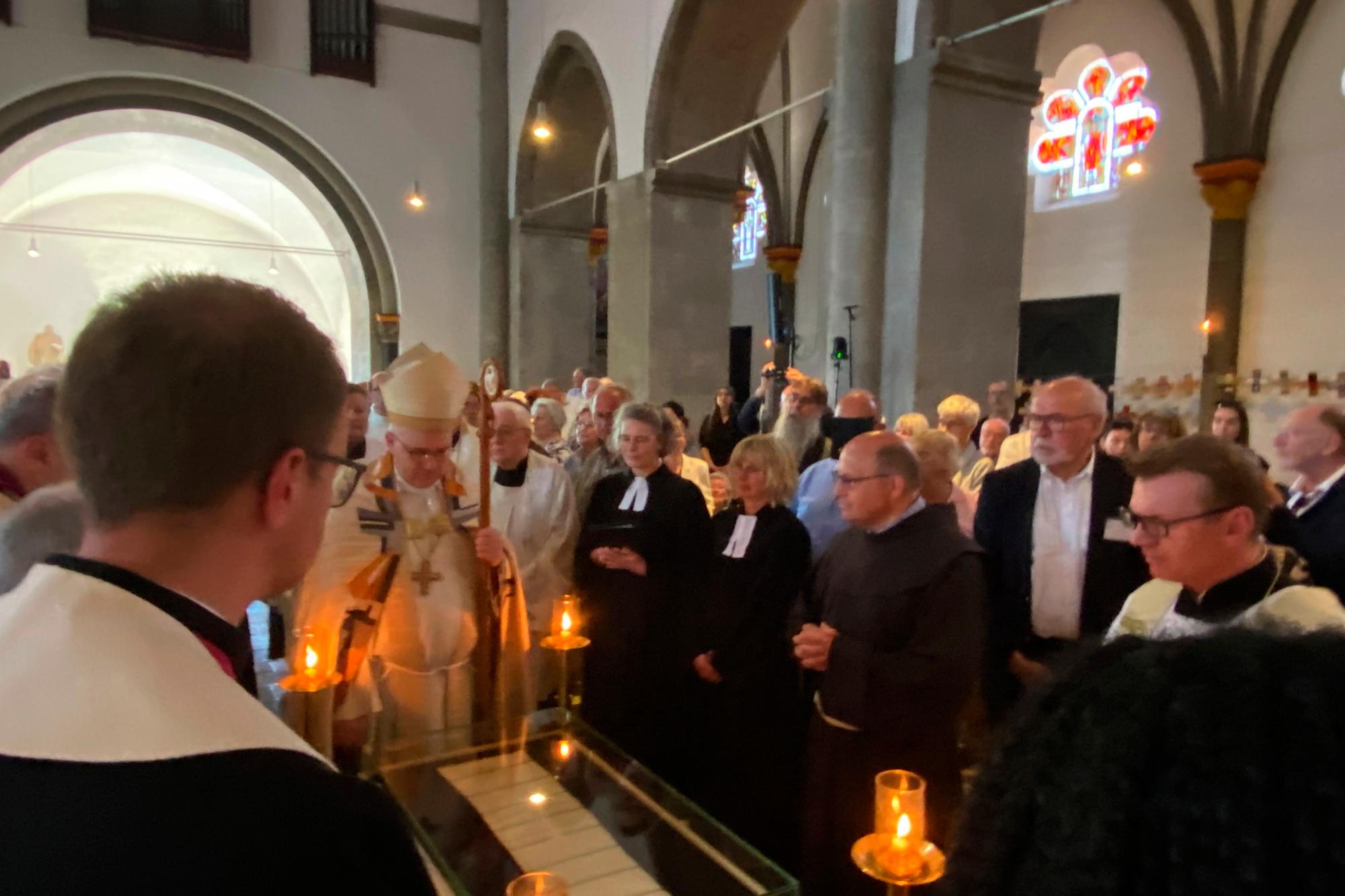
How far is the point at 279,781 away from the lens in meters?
0.83

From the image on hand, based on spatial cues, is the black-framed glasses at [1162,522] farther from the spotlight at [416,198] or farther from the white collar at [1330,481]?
the spotlight at [416,198]

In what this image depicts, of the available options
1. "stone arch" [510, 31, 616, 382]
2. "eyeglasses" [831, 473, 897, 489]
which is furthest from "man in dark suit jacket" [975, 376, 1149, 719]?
"stone arch" [510, 31, 616, 382]

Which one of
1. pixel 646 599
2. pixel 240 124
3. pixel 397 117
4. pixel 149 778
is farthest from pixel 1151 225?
pixel 149 778

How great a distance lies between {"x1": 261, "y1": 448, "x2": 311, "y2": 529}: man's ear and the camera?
38.9 inches

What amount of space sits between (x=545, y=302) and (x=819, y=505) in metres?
8.79

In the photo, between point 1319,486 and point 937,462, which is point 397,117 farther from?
point 1319,486

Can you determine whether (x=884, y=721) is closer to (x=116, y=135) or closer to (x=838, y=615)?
(x=838, y=615)

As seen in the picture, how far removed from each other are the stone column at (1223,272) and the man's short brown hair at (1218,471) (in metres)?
10.1

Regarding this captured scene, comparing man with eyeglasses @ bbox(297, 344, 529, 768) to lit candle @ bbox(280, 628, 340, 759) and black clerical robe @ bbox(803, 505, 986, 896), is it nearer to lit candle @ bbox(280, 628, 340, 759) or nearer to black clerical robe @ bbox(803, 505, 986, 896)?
lit candle @ bbox(280, 628, 340, 759)

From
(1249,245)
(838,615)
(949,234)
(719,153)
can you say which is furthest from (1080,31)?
(838,615)

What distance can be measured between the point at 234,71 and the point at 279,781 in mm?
12365

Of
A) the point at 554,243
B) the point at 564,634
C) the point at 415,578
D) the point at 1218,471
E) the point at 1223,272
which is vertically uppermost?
the point at 554,243

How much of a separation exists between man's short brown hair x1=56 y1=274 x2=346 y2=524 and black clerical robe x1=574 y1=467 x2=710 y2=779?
2.89 meters

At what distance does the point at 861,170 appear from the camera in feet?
22.5
